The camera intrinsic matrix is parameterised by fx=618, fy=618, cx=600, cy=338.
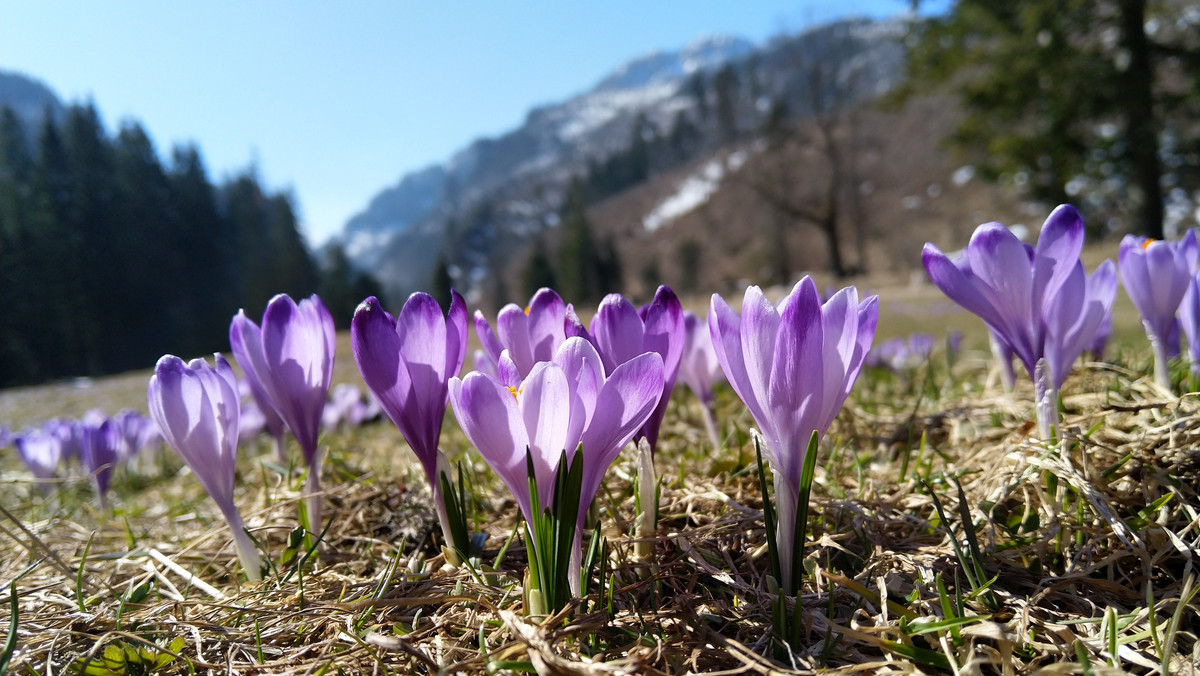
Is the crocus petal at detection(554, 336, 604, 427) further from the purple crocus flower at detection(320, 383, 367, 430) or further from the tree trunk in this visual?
the tree trunk

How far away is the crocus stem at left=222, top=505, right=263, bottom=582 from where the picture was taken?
1052 mm

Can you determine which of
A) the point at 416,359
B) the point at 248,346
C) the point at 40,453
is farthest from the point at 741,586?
the point at 40,453

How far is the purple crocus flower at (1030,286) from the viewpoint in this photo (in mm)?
1027

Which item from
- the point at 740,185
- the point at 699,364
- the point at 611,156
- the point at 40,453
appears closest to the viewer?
the point at 699,364

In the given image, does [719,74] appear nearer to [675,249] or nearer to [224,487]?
[675,249]

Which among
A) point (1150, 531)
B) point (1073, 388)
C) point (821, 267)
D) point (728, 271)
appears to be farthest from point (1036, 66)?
point (728, 271)

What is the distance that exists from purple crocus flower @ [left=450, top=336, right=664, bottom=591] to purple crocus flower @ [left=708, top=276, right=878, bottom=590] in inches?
5.2

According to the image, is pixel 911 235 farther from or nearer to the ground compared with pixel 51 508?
farther from the ground

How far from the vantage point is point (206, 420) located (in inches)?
42.1

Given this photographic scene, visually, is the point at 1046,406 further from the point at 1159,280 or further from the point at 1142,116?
the point at 1142,116

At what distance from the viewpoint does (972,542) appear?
86 centimetres

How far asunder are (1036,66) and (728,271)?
152 feet

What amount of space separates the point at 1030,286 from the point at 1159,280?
0.47 m

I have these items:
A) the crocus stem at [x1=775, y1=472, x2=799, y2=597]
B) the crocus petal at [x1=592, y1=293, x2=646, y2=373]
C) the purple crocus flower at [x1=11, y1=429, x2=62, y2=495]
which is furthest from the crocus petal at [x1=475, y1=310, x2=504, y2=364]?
the purple crocus flower at [x1=11, y1=429, x2=62, y2=495]
